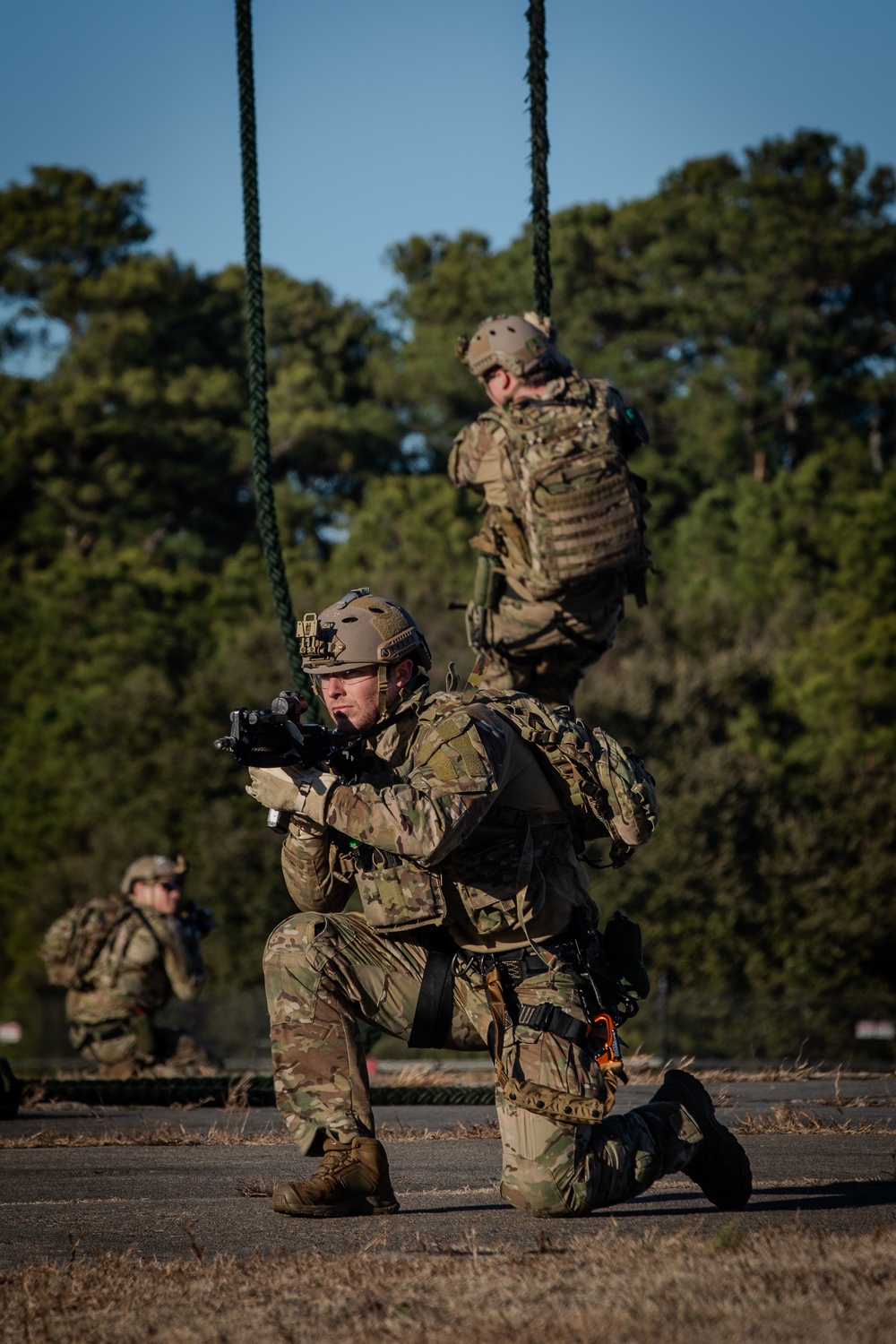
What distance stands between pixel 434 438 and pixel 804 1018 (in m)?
24.1

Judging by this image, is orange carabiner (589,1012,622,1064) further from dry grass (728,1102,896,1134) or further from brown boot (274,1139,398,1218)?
dry grass (728,1102,896,1134)

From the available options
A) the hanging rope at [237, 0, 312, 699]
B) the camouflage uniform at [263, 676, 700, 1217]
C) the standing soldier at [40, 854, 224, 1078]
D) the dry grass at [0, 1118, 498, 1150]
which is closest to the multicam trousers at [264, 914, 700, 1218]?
the camouflage uniform at [263, 676, 700, 1217]

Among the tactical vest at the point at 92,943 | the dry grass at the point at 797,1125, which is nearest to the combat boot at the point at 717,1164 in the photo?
the dry grass at the point at 797,1125

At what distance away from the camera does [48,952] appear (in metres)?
12.4

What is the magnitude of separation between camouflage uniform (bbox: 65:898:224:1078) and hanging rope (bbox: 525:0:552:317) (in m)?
5.93

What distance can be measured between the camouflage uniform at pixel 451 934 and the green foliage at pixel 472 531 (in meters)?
22.7

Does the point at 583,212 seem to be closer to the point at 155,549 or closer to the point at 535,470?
the point at 155,549

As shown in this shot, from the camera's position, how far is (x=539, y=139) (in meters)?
7.91

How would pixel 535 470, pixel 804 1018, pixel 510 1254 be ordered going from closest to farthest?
pixel 510 1254 < pixel 535 470 < pixel 804 1018

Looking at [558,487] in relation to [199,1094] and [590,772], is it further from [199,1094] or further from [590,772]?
[199,1094]

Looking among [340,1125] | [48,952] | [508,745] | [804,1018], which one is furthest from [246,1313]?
[804,1018]

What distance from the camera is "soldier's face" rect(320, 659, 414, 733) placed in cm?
529

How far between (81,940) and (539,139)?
667cm

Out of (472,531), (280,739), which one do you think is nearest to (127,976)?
(280,739)
